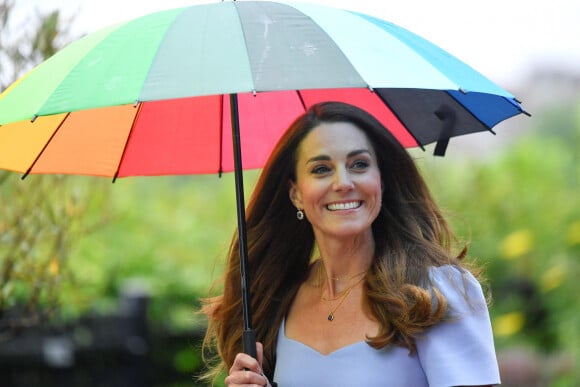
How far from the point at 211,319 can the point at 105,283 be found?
17.4 feet

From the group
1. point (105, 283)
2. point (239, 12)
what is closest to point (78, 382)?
point (105, 283)

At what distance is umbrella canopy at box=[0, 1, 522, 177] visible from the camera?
2949mm

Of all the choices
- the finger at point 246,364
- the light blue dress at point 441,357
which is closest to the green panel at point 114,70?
the finger at point 246,364

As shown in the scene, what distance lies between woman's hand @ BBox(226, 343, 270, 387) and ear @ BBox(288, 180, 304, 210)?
1.85 ft

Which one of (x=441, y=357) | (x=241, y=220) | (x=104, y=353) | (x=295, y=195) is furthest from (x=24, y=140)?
(x=104, y=353)

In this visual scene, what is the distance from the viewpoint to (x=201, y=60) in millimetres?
3000

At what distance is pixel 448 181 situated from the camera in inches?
434

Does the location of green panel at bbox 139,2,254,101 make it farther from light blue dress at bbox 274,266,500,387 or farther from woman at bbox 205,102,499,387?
light blue dress at bbox 274,266,500,387

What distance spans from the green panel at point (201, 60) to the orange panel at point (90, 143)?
34.7 inches

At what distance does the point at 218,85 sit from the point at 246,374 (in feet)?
3.32

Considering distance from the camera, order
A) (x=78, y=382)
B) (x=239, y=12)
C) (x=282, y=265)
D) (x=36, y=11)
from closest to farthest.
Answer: (x=239, y=12)
(x=282, y=265)
(x=36, y=11)
(x=78, y=382)

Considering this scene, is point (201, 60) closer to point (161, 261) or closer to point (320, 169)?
point (320, 169)

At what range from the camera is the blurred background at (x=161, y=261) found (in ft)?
16.9

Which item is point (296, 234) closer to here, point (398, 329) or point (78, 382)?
point (398, 329)
